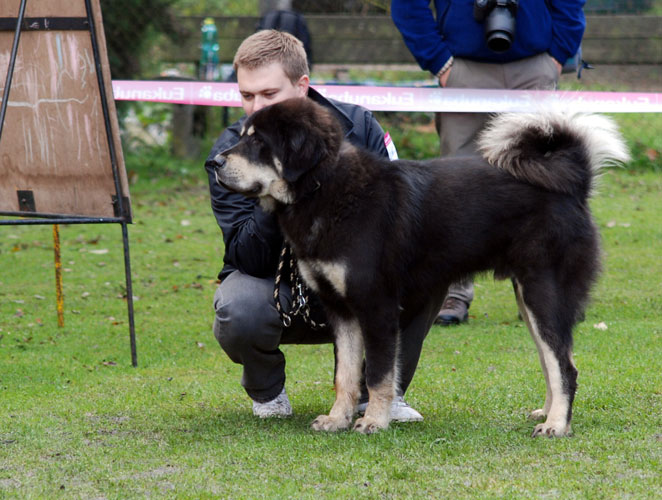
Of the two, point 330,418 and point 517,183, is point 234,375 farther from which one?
point 517,183

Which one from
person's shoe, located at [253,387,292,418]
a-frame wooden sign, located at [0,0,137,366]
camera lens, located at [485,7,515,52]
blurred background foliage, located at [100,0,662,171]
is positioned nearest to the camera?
person's shoe, located at [253,387,292,418]

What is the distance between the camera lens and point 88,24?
16.4 ft

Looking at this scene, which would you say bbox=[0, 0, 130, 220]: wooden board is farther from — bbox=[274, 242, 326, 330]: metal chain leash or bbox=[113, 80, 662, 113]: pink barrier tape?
bbox=[113, 80, 662, 113]: pink barrier tape

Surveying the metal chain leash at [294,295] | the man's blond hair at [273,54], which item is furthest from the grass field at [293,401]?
the man's blond hair at [273,54]

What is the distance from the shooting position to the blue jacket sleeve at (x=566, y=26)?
19.8 ft

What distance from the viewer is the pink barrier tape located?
20.2 feet

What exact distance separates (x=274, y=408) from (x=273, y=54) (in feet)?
5.35

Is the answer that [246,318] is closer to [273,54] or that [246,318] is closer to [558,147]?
[273,54]

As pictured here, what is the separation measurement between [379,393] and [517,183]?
3.48 ft

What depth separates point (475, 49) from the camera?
238 inches

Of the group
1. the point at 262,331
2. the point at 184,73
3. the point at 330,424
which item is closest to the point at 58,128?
the point at 262,331

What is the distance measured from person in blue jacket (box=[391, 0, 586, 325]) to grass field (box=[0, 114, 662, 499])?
1.18m

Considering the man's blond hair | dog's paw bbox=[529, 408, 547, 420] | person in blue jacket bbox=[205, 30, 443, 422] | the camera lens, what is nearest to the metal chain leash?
A: person in blue jacket bbox=[205, 30, 443, 422]

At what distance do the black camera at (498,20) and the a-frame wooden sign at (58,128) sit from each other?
2484 millimetres
